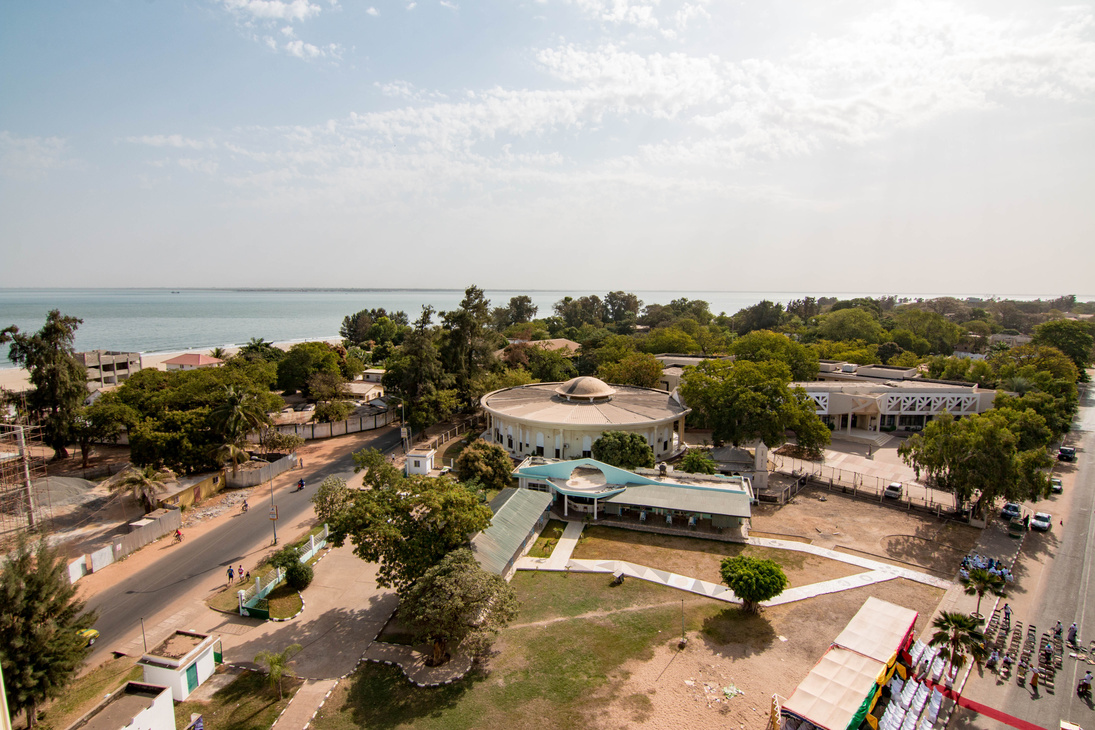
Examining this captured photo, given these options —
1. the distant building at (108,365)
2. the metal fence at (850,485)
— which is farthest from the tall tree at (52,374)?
the metal fence at (850,485)

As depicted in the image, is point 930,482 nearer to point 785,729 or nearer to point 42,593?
point 785,729

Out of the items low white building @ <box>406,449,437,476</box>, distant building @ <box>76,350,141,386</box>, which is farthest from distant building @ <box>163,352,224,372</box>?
low white building @ <box>406,449,437,476</box>

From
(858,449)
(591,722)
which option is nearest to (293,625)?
(591,722)

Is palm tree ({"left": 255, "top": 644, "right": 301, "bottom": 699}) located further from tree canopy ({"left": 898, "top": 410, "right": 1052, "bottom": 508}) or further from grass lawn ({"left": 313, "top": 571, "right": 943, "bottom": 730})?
tree canopy ({"left": 898, "top": 410, "right": 1052, "bottom": 508})

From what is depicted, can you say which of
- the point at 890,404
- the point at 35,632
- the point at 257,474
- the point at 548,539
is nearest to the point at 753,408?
the point at 548,539

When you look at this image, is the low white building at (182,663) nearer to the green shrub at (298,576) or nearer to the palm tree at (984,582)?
the green shrub at (298,576)

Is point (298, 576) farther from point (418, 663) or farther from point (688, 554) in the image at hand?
point (688, 554)
